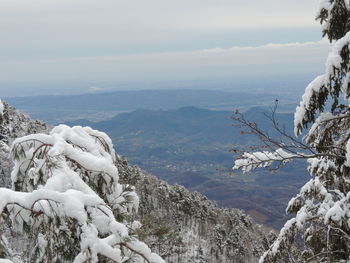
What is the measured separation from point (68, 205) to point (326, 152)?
514 cm

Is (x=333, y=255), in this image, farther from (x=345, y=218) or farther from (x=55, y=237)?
(x=55, y=237)

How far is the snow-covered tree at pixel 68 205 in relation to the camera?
116 inches

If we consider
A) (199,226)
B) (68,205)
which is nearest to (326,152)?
(68,205)

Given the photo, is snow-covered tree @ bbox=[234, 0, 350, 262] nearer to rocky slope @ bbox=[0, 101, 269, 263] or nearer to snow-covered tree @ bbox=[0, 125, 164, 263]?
snow-covered tree @ bbox=[0, 125, 164, 263]

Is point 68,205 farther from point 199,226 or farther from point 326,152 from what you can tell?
point 199,226

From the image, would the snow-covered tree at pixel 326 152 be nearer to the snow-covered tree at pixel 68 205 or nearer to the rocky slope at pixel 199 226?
the snow-covered tree at pixel 68 205

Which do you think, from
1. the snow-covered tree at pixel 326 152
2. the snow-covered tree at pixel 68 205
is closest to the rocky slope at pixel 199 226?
the snow-covered tree at pixel 326 152

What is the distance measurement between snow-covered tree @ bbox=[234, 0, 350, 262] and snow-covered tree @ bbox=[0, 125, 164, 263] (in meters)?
2.40

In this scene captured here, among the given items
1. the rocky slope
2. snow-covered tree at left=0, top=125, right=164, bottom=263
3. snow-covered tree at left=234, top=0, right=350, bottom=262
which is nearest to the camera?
snow-covered tree at left=0, top=125, right=164, bottom=263

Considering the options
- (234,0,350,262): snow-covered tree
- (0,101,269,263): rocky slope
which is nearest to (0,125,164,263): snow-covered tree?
(234,0,350,262): snow-covered tree

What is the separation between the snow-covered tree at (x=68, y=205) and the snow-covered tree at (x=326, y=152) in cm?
240

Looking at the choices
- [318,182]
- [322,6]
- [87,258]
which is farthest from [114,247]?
[318,182]

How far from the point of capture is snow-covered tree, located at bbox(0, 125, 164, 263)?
295cm

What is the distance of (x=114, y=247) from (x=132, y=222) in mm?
392
